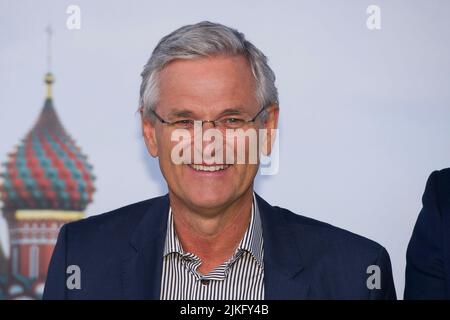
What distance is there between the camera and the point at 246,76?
8.60 feet

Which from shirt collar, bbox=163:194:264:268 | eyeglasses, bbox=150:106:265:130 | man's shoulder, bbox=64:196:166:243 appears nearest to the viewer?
eyeglasses, bbox=150:106:265:130

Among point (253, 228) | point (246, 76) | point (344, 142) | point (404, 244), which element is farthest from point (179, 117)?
point (404, 244)

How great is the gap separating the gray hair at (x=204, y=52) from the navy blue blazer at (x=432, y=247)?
60 cm

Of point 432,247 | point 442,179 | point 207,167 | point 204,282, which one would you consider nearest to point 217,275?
point 204,282

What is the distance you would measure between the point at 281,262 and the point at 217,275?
0.21 m

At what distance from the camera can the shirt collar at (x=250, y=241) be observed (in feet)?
8.74

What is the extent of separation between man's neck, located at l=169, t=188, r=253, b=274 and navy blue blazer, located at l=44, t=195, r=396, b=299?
0.24 ft

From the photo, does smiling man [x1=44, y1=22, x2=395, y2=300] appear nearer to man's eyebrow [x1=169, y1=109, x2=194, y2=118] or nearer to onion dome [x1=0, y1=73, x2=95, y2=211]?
man's eyebrow [x1=169, y1=109, x2=194, y2=118]

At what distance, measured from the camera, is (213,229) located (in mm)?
2672

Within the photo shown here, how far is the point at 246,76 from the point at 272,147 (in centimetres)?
30

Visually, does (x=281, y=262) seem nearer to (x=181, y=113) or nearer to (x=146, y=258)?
(x=146, y=258)

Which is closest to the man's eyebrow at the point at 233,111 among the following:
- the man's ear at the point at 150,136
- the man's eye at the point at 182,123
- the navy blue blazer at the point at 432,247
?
the man's eye at the point at 182,123

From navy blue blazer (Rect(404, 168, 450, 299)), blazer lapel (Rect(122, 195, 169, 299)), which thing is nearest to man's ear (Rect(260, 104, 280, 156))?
blazer lapel (Rect(122, 195, 169, 299))

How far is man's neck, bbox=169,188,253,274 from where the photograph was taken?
8.77 ft
